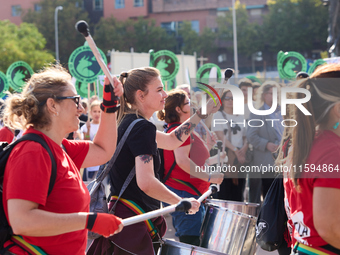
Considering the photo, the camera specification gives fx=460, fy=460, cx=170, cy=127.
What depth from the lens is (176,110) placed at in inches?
154

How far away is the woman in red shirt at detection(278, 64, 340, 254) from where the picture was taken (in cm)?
177

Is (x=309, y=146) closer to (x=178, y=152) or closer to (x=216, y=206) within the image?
(x=216, y=206)

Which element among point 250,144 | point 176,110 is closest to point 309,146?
point 176,110

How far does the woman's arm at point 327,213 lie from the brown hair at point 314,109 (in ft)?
0.53

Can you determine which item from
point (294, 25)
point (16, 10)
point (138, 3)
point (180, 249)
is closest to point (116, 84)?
point (180, 249)

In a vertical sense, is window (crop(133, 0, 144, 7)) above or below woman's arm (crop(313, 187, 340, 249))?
above

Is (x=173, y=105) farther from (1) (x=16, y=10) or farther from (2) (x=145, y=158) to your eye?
(1) (x=16, y=10)

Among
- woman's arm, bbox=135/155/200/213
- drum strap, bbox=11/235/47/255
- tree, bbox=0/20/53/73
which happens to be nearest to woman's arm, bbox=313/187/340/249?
woman's arm, bbox=135/155/200/213

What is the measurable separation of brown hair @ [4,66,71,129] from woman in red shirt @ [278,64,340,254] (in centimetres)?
106

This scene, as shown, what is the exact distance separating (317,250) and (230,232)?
1.41 metres

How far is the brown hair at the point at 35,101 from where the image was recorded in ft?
6.46

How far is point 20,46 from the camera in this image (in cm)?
3525

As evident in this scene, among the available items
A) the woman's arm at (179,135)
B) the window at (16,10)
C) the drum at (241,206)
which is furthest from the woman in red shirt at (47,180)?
the window at (16,10)

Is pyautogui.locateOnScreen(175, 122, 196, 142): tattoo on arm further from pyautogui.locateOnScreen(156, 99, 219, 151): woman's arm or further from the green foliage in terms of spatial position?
the green foliage
